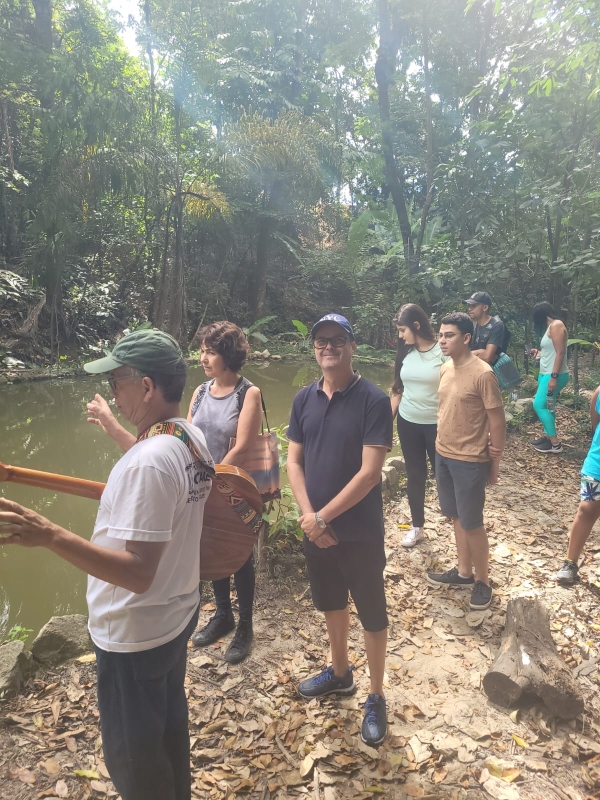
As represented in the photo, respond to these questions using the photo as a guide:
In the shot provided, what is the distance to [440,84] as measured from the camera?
537 inches

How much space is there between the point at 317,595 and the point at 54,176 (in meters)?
11.0

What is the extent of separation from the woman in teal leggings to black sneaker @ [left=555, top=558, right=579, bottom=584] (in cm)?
283

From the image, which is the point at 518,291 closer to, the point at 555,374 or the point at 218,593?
the point at 555,374

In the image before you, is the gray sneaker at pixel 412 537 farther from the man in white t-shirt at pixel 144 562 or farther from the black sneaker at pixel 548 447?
the black sneaker at pixel 548 447

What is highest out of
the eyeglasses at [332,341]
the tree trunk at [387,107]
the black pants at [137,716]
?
the tree trunk at [387,107]

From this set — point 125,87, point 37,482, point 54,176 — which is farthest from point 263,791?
point 125,87

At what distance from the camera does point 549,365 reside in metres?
5.77

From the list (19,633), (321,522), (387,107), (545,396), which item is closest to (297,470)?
(321,522)

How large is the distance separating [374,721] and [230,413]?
1658 mm

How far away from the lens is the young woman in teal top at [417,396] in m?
3.67

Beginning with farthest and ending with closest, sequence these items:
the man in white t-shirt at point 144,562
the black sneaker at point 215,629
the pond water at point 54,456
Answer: the pond water at point 54,456, the black sneaker at point 215,629, the man in white t-shirt at point 144,562

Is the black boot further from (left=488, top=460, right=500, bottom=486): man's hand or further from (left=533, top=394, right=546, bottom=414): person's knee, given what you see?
(left=533, top=394, right=546, bottom=414): person's knee

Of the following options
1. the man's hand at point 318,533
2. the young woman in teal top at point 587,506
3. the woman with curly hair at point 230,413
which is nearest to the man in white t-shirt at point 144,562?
the man's hand at point 318,533

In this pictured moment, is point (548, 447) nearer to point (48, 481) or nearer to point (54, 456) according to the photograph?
point (48, 481)
